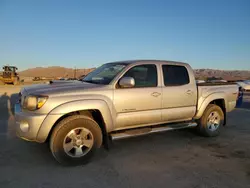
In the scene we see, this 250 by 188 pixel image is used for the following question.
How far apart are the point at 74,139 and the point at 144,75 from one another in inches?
79.8

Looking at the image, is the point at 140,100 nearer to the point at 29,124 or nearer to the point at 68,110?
the point at 68,110

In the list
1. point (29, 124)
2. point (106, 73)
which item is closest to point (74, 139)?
point (29, 124)

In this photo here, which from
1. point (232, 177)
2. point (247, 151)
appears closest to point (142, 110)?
point (232, 177)

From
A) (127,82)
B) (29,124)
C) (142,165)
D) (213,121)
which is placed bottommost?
(142,165)

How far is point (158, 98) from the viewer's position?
5039 millimetres

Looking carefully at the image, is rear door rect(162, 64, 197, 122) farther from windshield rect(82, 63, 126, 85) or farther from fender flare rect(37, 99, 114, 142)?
fender flare rect(37, 99, 114, 142)

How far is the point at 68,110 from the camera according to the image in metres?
4.03

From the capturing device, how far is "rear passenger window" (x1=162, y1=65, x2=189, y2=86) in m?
5.37

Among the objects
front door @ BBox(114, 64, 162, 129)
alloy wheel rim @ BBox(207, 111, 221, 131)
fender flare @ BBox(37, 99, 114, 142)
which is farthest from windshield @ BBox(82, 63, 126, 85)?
alloy wheel rim @ BBox(207, 111, 221, 131)

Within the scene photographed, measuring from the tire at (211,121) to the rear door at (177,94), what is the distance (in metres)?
0.45

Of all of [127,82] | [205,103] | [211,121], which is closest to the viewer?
[127,82]

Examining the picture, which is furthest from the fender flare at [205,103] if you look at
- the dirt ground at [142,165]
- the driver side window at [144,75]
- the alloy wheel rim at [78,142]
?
the alloy wheel rim at [78,142]

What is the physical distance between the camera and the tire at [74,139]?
397 centimetres

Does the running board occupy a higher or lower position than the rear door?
lower
